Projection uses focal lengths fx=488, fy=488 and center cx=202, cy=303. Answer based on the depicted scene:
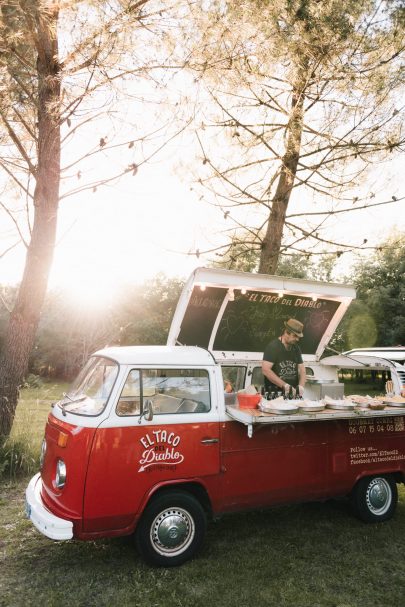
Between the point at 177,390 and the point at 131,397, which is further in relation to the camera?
the point at 177,390

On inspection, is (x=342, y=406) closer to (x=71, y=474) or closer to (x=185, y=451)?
(x=185, y=451)

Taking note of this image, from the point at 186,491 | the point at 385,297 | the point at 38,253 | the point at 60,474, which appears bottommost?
the point at 186,491

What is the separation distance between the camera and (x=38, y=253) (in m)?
7.98

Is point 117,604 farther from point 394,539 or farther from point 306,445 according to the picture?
point 394,539

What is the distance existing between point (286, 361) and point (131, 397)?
2.69 metres

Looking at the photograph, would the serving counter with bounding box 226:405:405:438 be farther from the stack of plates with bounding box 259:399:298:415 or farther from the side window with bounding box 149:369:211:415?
the side window with bounding box 149:369:211:415

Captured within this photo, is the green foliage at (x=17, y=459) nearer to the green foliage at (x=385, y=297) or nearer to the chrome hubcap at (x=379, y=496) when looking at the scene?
the chrome hubcap at (x=379, y=496)

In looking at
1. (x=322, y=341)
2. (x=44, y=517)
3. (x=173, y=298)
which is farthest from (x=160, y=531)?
(x=173, y=298)

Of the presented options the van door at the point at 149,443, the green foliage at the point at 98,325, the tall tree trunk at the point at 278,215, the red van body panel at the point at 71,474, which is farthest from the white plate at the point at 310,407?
the green foliage at the point at 98,325

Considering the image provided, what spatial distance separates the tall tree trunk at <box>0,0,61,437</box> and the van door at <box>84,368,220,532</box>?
4.03 m

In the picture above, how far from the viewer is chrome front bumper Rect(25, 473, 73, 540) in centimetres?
409

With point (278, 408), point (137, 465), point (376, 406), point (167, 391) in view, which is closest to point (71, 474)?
point (137, 465)

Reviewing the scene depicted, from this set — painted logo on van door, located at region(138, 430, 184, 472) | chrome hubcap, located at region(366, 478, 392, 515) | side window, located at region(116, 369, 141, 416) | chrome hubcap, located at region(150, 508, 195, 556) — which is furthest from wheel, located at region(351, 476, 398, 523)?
side window, located at region(116, 369, 141, 416)

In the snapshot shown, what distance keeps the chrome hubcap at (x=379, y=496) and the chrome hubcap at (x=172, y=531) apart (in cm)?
239
